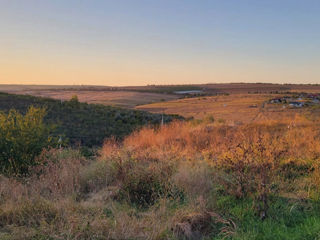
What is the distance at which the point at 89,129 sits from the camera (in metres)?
23.0

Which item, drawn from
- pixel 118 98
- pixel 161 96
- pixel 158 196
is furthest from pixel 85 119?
pixel 161 96

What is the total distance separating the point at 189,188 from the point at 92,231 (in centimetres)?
212

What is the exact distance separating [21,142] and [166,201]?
3.97 meters

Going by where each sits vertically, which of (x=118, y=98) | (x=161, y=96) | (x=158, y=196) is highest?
(x=161, y=96)

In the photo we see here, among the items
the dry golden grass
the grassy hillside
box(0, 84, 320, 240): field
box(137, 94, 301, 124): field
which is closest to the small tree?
box(0, 84, 320, 240): field

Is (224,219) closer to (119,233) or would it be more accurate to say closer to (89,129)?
(119,233)

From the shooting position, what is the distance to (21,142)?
720 cm

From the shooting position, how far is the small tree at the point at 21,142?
7.01 metres

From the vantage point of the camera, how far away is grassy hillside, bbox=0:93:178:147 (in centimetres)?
2083

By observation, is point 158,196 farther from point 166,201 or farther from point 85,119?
point 85,119

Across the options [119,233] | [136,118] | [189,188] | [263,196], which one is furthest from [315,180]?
[136,118]

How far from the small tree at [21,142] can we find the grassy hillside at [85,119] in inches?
398

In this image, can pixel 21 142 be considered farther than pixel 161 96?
No

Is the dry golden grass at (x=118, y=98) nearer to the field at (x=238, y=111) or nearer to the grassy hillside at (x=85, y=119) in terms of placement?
the field at (x=238, y=111)
